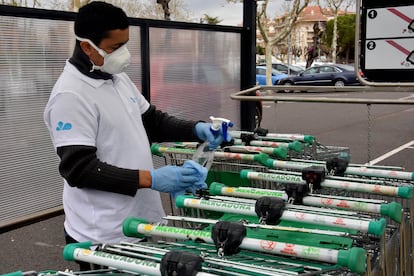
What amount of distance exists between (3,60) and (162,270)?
396 centimetres

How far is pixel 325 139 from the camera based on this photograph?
1127 centimetres

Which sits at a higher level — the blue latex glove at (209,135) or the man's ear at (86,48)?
the man's ear at (86,48)

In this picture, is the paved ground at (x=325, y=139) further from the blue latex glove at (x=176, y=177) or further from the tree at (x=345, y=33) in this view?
the tree at (x=345, y=33)

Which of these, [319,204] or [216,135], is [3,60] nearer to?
[216,135]

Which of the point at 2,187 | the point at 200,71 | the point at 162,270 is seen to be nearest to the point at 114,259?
the point at 162,270

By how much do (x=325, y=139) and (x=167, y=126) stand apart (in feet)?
29.1

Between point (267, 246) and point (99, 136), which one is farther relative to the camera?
point (99, 136)

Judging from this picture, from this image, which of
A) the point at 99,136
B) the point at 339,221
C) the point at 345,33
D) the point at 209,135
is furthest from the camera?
the point at 345,33

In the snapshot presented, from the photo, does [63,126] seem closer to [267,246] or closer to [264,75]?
[267,246]

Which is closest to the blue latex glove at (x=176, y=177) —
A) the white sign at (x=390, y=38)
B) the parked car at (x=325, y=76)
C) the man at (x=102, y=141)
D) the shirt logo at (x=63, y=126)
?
the man at (x=102, y=141)

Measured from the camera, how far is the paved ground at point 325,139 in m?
4.82

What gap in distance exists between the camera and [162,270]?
1585 millimetres

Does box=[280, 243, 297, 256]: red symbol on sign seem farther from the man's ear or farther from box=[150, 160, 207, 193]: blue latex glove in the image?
the man's ear

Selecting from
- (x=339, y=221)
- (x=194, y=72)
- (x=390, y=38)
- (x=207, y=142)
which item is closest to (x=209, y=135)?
(x=207, y=142)
